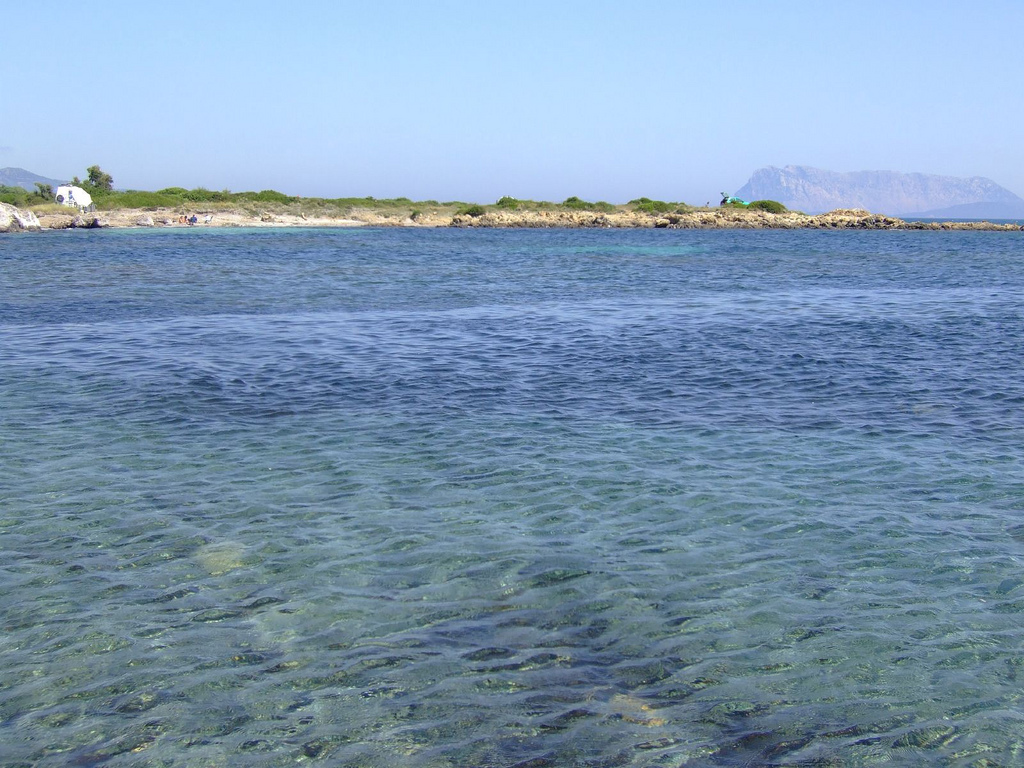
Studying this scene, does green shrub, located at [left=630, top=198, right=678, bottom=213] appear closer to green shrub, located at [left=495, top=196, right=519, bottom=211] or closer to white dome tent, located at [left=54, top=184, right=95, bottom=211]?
green shrub, located at [left=495, top=196, right=519, bottom=211]

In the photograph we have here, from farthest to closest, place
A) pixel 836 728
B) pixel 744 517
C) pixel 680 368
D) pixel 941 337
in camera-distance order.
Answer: pixel 941 337 → pixel 680 368 → pixel 744 517 → pixel 836 728

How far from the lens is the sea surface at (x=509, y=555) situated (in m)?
5.46

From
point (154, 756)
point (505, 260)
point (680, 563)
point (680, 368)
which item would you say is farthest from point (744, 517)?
point (505, 260)

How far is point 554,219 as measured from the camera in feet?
338

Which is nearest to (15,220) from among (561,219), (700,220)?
(561,219)

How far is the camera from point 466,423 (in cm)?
1266

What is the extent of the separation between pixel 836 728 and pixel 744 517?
358 centimetres

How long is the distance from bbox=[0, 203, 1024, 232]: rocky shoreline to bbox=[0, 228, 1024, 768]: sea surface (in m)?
73.9

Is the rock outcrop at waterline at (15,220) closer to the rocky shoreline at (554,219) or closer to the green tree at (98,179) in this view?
the rocky shoreline at (554,219)

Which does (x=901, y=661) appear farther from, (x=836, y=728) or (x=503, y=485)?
(x=503, y=485)

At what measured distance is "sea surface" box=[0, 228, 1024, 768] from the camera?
546 cm

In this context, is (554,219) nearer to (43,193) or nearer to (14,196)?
(14,196)

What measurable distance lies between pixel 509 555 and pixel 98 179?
120866 mm

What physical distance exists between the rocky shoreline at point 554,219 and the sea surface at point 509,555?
243 ft
